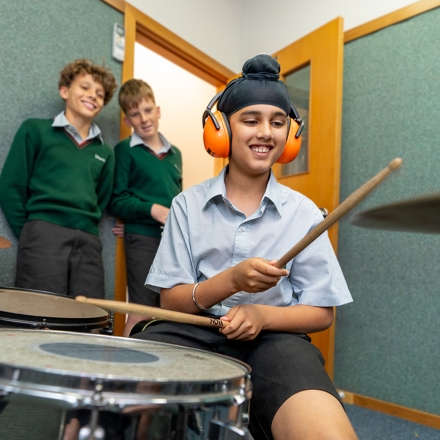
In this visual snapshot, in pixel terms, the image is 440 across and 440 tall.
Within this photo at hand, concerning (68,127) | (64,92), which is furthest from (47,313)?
(64,92)

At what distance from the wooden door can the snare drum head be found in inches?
62.5

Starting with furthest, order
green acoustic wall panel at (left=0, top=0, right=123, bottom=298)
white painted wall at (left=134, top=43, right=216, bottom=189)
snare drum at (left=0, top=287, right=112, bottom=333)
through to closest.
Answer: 1. white painted wall at (left=134, top=43, right=216, bottom=189)
2. green acoustic wall panel at (left=0, top=0, right=123, bottom=298)
3. snare drum at (left=0, top=287, right=112, bottom=333)

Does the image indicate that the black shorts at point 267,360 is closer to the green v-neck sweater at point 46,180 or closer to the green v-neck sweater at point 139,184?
the green v-neck sweater at point 46,180

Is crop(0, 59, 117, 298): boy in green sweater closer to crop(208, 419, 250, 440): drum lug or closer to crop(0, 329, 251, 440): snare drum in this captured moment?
crop(0, 329, 251, 440): snare drum

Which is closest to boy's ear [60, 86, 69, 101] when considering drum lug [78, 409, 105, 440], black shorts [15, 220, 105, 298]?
black shorts [15, 220, 105, 298]

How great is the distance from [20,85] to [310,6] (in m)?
1.69

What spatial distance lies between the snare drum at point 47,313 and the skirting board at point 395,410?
1302mm

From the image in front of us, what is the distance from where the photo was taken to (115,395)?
0.50 meters

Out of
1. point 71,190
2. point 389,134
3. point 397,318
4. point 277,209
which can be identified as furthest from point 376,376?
point 71,190

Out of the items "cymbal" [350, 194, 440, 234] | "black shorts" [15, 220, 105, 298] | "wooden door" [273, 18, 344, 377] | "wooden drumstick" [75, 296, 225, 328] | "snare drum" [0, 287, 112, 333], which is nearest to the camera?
"cymbal" [350, 194, 440, 234]

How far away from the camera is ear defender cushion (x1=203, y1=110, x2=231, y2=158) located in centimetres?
111

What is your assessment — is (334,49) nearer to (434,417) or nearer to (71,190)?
(71,190)

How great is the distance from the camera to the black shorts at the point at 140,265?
6.81 feet

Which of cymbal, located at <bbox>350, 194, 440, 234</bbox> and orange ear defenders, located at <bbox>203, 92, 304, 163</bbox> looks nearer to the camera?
cymbal, located at <bbox>350, 194, 440, 234</bbox>
